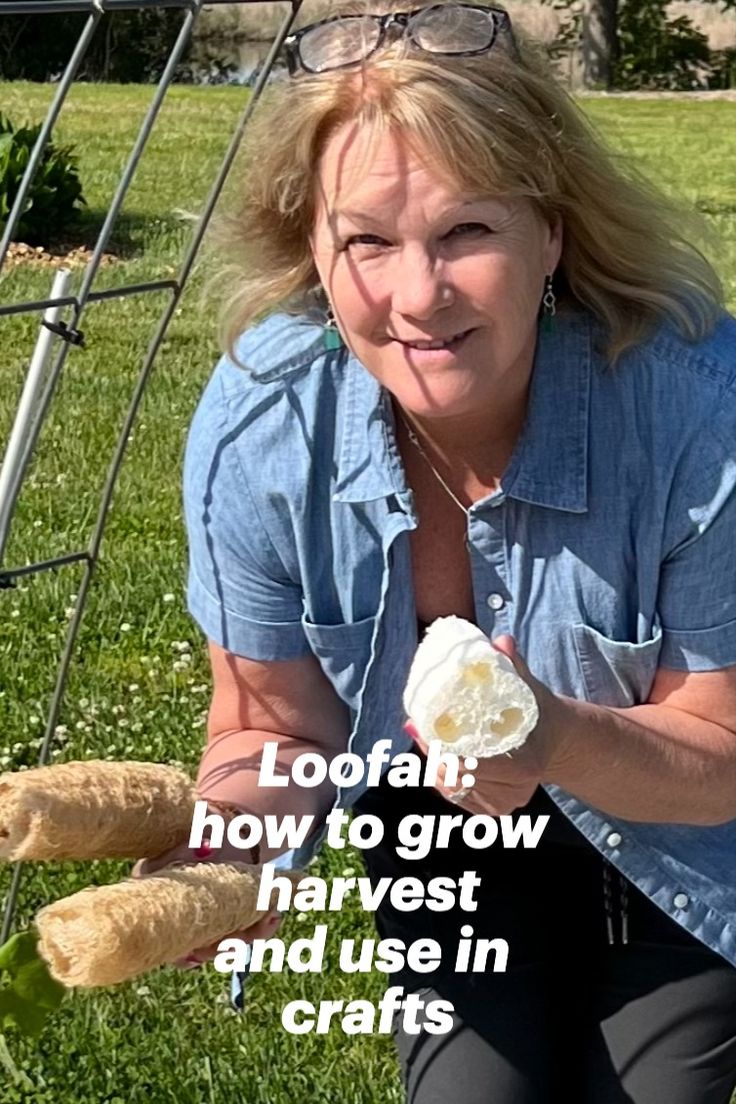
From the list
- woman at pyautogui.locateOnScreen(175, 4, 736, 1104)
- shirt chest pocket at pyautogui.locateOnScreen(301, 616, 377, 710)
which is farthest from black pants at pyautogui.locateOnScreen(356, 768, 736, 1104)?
shirt chest pocket at pyautogui.locateOnScreen(301, 616, 377, 710)

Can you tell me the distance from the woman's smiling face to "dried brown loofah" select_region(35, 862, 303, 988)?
48 cm

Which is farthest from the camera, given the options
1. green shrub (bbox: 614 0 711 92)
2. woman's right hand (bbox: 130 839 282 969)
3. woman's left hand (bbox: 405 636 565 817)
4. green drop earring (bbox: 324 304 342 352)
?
green shrub (bbox: 614 0 711 92)

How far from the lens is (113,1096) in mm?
2168

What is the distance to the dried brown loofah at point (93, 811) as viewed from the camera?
1.32 metres

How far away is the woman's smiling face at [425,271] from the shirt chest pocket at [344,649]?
0.86 feet

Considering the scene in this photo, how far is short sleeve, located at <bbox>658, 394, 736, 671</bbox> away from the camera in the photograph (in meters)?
1.64

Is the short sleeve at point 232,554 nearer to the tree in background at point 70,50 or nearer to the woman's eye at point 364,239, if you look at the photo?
the woman's eye at point 364,239

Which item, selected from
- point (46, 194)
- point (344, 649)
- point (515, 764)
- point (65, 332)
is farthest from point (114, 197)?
point (46, 194)

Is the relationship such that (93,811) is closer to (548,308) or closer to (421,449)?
(421,449)

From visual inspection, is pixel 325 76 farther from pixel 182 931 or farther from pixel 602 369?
pixel 182 931

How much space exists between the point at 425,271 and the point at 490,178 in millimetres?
95

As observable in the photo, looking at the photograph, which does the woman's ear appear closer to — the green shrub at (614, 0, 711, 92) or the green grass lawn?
the green grass lawn

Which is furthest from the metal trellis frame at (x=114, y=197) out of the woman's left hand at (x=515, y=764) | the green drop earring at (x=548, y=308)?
the woman's left hand at (x=515, y=764)

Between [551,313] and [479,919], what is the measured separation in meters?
0.61
